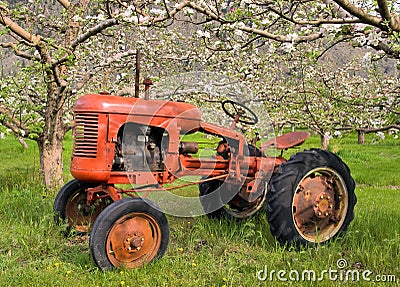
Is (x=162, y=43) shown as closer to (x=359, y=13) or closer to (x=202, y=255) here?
(x=202, y=255)

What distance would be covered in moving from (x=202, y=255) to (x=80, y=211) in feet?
5.27

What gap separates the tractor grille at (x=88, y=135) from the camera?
13.9 feet

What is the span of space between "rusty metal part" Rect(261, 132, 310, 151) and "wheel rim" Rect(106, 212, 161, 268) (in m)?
2.07

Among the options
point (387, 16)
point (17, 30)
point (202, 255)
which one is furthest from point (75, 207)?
point (387, 16)

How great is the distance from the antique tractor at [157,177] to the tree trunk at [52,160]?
2599mm

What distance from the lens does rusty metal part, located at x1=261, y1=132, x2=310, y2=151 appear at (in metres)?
5.53

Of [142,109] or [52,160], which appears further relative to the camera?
[52,160]

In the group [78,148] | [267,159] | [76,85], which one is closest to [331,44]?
[267,159]

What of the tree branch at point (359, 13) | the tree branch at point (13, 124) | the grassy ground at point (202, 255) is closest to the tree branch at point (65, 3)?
the tree branch at point (13, 124)

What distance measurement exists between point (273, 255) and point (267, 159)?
4.45 ft

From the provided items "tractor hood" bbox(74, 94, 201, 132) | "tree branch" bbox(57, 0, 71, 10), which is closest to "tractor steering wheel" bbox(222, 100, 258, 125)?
"tractor hood" bbox(74, 94, 201, 132)

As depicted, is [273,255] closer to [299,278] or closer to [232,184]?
[299,278]

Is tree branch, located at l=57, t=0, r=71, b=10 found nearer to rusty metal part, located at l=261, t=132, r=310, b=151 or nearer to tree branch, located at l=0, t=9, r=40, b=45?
tree branch, located at l=0, t=9, r=40, b=45

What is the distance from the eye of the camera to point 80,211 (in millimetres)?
5156
